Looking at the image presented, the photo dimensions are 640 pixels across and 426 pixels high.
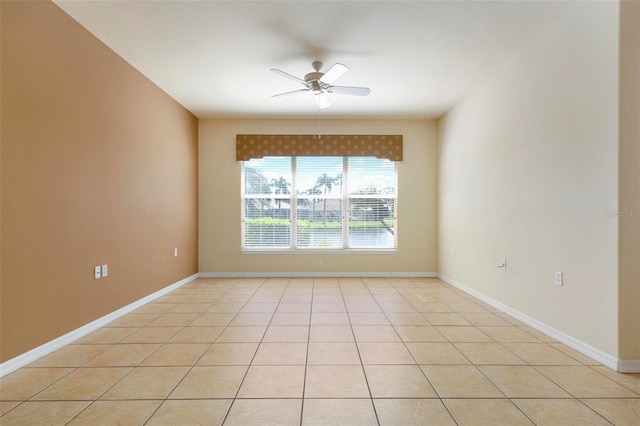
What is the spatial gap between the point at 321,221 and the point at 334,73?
2.89m

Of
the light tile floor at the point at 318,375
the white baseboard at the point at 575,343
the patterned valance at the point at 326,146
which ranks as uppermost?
the patterned valance at the point at 326,146

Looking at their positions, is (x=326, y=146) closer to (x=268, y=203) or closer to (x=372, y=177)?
(x=372, y=177)

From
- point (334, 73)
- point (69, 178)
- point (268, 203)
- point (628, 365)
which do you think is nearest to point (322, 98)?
point (334, 73)

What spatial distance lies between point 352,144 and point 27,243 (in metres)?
4.36

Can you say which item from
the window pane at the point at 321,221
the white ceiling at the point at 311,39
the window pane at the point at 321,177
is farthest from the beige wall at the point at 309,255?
the white ceiling at the point at 311,39

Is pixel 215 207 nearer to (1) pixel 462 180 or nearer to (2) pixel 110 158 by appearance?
(2) pixel 110 158

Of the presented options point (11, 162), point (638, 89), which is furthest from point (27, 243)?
point (638, 89)

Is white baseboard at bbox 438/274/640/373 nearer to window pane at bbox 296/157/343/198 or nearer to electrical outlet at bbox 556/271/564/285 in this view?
electrical outlet at bbox 556/271/564/285

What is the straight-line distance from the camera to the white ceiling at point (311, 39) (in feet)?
8.20

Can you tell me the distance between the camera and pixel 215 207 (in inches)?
Result: 211

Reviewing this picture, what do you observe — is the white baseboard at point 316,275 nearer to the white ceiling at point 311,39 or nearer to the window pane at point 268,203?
the window pane at point 268,203

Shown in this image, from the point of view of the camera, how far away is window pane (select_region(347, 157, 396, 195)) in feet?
18.0

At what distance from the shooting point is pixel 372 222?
5.48m

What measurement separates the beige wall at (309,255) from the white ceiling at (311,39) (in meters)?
1.15
